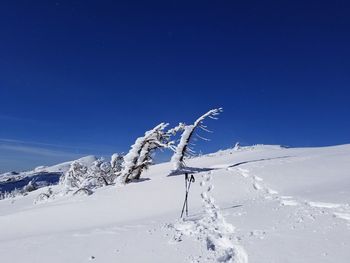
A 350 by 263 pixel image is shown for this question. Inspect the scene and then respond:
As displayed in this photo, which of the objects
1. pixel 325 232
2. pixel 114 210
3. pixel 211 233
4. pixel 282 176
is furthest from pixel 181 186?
pixel 325 232

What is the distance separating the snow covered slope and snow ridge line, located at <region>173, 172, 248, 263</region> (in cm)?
2

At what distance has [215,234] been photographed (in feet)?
31.8

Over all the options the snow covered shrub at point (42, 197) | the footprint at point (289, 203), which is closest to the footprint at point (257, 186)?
the footprint at point (289, 203)

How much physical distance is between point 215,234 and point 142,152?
15.3 meters

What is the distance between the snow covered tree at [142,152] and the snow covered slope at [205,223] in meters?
3.85

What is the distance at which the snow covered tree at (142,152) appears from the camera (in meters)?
24.1

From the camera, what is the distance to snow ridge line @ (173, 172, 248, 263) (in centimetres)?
803

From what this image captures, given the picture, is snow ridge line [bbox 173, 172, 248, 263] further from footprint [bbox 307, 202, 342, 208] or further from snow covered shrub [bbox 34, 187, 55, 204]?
snow covered shrub [bbox 34, 187, 55, 204]

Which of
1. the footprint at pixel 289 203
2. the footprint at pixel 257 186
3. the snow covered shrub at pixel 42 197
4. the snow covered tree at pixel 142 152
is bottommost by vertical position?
the footprint at pixel 289 203

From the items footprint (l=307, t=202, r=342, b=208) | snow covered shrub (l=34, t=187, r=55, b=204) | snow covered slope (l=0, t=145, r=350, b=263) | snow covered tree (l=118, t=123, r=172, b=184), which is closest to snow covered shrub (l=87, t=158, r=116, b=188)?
snow covered shrub (l=34, t=187, r=55, b=204)

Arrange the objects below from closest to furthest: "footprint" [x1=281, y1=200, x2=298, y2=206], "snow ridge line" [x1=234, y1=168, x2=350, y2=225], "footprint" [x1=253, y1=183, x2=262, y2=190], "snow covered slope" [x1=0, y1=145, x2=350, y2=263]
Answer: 1. "snow covered slope" [x1=0, y1=145, x2=350, y2=263]
2. "snow ridge line" [x1=234, y1=168, x2=350, y2=225]
3. "footprint" [x1=281, y1=200, x2=298, y2=206]
4. "footprint" [x1=253, y1=183, x2=262, y2=190]

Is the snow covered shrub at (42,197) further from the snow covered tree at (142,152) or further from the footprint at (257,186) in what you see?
the footprint at (257,186)

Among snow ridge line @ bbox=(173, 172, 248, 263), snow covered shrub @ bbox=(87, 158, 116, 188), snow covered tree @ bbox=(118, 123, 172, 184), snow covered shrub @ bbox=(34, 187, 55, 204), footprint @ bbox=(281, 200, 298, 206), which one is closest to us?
snow ridge line @ bbox=(173, 172, 248, 263)

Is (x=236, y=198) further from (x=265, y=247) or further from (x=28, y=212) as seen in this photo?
(x=28, y=212)
